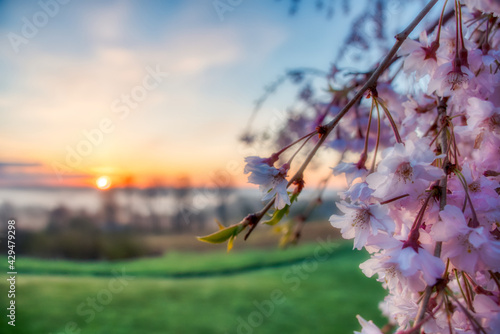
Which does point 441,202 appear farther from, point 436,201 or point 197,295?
point 197,295

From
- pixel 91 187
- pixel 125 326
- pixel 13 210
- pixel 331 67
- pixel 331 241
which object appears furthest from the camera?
pixel 331 241

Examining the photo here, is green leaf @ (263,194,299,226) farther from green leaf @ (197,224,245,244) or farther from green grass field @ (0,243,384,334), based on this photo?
green grass field @ (0,243,384,334)

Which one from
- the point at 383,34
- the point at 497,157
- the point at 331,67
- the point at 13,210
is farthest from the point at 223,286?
the point at 497,157

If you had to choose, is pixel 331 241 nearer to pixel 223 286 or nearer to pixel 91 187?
pixel 223 286

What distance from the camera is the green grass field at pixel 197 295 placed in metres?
2.33

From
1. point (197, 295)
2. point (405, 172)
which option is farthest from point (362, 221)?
point (197, 295)

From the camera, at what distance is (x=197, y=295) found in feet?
9.14

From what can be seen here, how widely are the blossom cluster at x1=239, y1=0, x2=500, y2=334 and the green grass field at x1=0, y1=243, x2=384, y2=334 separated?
2.01 metres

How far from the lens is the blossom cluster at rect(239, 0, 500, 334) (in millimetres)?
244

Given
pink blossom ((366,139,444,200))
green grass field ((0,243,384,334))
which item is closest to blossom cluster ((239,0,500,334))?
pink blossom ((366,139,444,200))

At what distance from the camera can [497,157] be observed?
1.05 ft

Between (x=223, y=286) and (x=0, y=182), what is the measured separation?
1.64 m

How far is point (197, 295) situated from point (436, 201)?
2.71 m

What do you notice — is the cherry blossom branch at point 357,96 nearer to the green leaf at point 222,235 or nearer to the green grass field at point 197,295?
the green leaf at point 222,235
